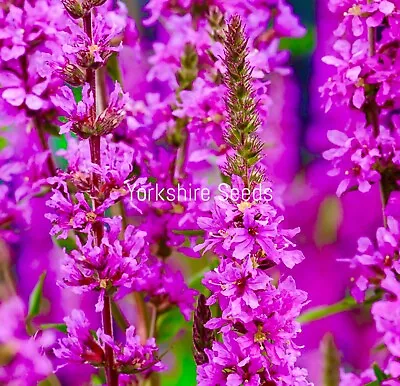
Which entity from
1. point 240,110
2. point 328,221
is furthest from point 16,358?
point 328,221

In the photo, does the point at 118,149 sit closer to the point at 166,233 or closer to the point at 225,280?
the point at 166,233

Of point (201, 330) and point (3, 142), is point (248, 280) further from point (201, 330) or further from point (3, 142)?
point (3, 142)

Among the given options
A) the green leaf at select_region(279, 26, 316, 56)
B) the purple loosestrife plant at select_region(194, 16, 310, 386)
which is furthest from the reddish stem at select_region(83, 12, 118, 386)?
the green leaf at select_region(279, 26, 316, 56)

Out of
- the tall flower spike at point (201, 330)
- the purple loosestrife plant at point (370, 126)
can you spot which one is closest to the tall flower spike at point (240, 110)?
the tall flower spike at point (201, 330)

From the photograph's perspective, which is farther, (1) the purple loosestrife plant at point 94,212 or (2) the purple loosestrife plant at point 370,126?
(2) the purple loosestrife plant at point 370,126

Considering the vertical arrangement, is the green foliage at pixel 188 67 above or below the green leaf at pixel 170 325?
above

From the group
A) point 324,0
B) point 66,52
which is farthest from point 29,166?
point 324,0

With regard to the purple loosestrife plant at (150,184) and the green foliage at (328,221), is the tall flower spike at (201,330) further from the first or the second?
the green foliage at (328,221)

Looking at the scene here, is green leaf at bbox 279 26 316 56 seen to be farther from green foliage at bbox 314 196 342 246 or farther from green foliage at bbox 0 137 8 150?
green foliage at bbox 0 137 8 150
